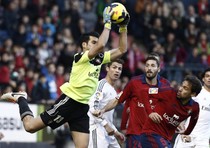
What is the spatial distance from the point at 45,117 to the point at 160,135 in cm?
186

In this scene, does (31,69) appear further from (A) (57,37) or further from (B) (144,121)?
(B) (144,121)

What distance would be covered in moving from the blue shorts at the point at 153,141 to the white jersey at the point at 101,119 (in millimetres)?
1251

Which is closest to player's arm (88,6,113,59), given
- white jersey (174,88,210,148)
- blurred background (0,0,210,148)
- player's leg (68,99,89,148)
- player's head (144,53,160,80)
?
player's leg (68,99,89,148)

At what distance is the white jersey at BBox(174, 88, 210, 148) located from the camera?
534 inches

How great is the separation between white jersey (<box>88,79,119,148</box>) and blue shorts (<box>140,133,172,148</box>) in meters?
1.25

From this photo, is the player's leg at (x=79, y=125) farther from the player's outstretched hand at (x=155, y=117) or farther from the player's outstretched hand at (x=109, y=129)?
the player's outstretched hand at (x=109, y=129)

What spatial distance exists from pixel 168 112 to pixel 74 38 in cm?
1055

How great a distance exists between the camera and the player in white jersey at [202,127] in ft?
44.4

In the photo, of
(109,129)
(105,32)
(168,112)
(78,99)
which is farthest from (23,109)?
(168,112)

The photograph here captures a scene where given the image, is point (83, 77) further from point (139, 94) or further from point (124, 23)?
point (139, 94)

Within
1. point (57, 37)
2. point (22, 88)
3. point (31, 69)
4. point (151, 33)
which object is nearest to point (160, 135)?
point (22, 88)

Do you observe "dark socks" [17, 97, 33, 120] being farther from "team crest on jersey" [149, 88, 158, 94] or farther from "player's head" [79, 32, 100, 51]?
"team crest on jersey" [149, 88, 158, 94]

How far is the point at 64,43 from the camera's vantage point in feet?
71.1

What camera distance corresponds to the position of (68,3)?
2373 cm
